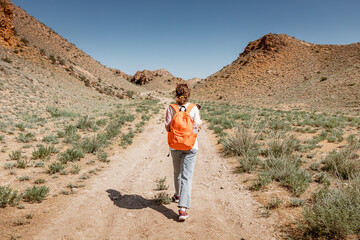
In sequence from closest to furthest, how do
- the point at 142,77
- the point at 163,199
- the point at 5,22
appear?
the point at 163,199, the point at 5,22, the point at 142,77

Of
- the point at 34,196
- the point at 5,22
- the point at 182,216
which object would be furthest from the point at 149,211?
the point at 5,22

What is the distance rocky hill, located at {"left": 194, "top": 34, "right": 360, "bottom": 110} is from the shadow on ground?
29.6 m

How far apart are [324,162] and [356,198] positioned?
10.4 feet

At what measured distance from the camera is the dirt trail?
10.1ft

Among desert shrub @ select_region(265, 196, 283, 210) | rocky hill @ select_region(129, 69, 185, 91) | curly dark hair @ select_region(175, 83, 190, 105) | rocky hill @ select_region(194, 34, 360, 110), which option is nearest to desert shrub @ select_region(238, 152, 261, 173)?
desert shrub @ select_region(265, 196, 283, 210)

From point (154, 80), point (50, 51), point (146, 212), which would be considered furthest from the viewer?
point (154, 80)

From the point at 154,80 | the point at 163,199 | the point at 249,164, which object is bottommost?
the point at 163,199

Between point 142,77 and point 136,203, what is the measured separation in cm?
8676

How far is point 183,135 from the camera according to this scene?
10.3 feet

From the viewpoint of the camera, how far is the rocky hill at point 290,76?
30.3 meters

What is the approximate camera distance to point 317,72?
4078 centimetres

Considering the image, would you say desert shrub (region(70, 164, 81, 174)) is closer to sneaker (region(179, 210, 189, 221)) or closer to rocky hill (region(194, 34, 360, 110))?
sneaker (region(179, 210, 189, 221))

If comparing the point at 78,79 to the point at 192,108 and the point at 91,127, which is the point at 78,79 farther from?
the point at 192,108

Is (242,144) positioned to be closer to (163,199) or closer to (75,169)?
(163,199)
